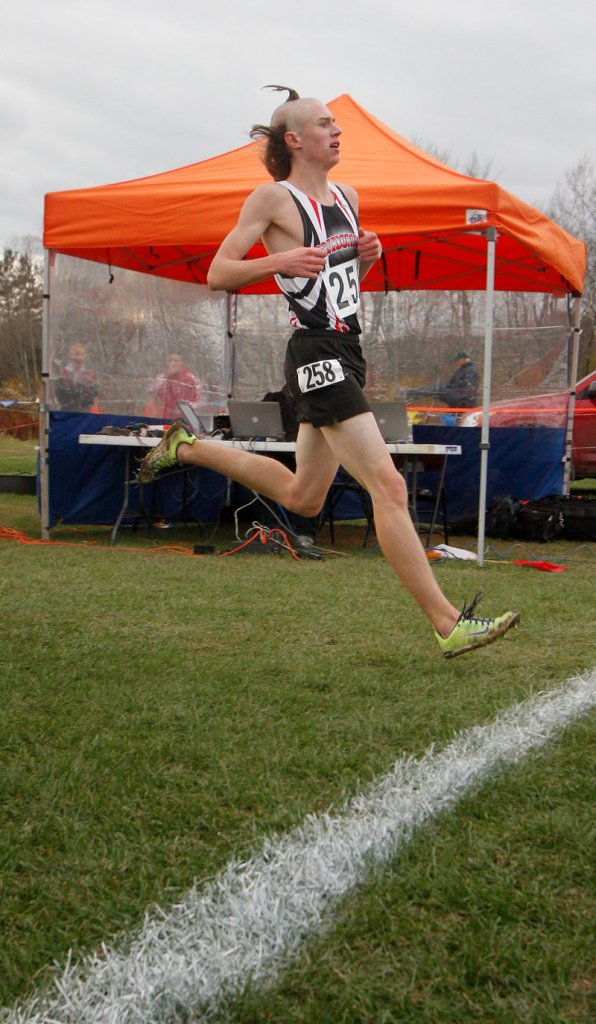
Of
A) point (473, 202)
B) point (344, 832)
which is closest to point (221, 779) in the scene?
point (344, 832)

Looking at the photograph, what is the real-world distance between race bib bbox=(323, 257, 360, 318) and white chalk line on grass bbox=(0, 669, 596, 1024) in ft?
6.11

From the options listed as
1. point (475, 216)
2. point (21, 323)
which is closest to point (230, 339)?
point (475, 216)

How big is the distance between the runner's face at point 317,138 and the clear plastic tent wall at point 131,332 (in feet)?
17.9

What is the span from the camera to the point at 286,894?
1.86m

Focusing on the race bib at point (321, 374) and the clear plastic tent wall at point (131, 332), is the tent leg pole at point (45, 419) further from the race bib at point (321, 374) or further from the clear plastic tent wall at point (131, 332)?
the race bib at point (321, 374)

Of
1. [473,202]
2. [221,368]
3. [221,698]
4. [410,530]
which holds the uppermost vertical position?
[473,202]

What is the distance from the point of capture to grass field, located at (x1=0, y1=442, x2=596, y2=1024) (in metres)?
1.60

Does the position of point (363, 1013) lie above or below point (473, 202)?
→ below

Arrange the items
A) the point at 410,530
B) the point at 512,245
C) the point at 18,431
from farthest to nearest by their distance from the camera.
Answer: the point at 18,431, the point at 512,245, the point at 410,530

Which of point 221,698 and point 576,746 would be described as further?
point 221,698

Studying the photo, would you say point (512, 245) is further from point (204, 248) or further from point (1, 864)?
point (1, 864)

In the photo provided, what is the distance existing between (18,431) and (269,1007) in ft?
94.4

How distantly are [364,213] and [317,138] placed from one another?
3.97 m

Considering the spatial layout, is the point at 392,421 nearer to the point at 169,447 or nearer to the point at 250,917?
the point at 169,447
